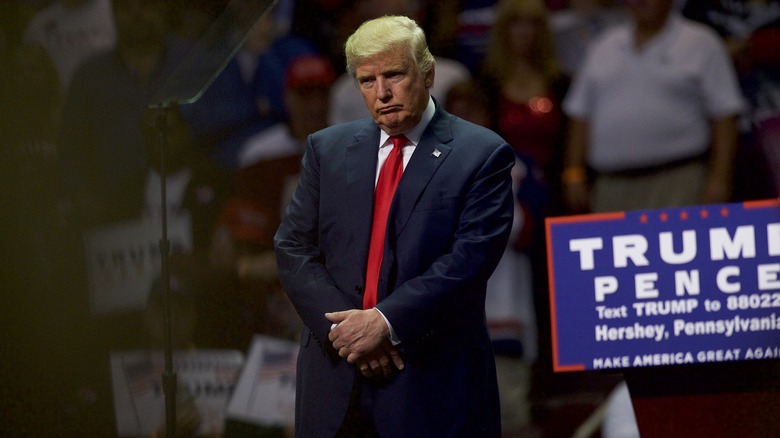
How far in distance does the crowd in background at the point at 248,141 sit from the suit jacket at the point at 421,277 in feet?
5.40

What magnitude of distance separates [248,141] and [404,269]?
7.20 ft

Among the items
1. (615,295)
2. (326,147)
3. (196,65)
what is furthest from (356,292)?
(615,295)

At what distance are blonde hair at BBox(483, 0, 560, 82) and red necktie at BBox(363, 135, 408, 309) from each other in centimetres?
188

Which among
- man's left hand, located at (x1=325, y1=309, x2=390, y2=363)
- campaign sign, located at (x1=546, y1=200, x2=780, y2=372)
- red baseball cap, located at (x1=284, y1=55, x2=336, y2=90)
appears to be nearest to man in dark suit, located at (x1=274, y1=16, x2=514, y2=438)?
man's left hand, located at (x1=325, y1=309, x2=390, y2=363)

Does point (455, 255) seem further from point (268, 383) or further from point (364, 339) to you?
point (268, 383)

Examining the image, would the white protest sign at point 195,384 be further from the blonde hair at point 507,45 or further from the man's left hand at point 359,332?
the man's left hand at point 359,332

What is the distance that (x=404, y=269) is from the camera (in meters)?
1.97

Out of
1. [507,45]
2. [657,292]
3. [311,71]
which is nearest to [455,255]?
[657,292]

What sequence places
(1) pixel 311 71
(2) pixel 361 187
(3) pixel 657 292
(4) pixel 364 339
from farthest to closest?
(1) pixel 311 71 < (3) pixel 657 292 < (2) pixel 361 187 < (4) pixel 364 339

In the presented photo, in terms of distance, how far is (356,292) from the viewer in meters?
2.00

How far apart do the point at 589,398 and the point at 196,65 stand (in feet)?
6.42

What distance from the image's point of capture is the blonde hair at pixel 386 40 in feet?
6.39

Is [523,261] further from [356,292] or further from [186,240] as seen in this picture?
[356,292]

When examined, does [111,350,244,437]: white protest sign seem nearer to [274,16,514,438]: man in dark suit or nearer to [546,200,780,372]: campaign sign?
[546,200,780,372]: campaign sign
